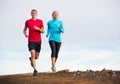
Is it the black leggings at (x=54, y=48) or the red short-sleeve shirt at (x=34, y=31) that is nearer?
the red short-sleeve shirt at (x=34, y=31)

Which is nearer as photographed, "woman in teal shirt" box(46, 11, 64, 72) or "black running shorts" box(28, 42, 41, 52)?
"black running shorts" box(28, 42, 41, 52)

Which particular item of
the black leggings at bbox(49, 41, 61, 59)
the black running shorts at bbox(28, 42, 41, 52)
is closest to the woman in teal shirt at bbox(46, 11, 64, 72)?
the black leggings at bbox(49, 41, 61, 59)

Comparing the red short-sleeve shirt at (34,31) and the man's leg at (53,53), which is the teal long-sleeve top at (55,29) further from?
the red short-sleeve shirt at (34,31)

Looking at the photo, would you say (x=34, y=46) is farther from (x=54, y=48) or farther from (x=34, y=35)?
(x=54, y=48)

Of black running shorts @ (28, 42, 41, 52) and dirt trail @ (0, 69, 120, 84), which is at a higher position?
black running shorts @ (28, 42, 41, 52)

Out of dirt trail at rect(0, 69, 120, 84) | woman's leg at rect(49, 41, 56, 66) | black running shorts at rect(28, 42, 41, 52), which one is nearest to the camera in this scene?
dirt trail at rect(0, 69, 120, 84)

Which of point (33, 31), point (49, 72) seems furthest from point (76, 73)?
point (33, 31)

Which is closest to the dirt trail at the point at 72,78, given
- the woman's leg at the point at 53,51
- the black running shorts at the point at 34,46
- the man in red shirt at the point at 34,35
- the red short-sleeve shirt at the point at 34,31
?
the woman's leg at the point at 53,51

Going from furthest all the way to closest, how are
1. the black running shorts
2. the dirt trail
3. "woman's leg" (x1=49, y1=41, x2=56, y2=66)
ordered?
"woman's leg" (x1=49, y1=41, x2=56, y2=66), the black running shorts, the dirt trail

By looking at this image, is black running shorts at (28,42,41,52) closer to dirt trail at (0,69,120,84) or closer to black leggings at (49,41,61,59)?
black leggings at (49,41,61,59)

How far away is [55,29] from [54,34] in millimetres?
217

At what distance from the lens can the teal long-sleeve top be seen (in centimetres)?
1547

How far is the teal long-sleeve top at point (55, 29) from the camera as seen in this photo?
15.5m

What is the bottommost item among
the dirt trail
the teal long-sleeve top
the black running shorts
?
the dirt trail
